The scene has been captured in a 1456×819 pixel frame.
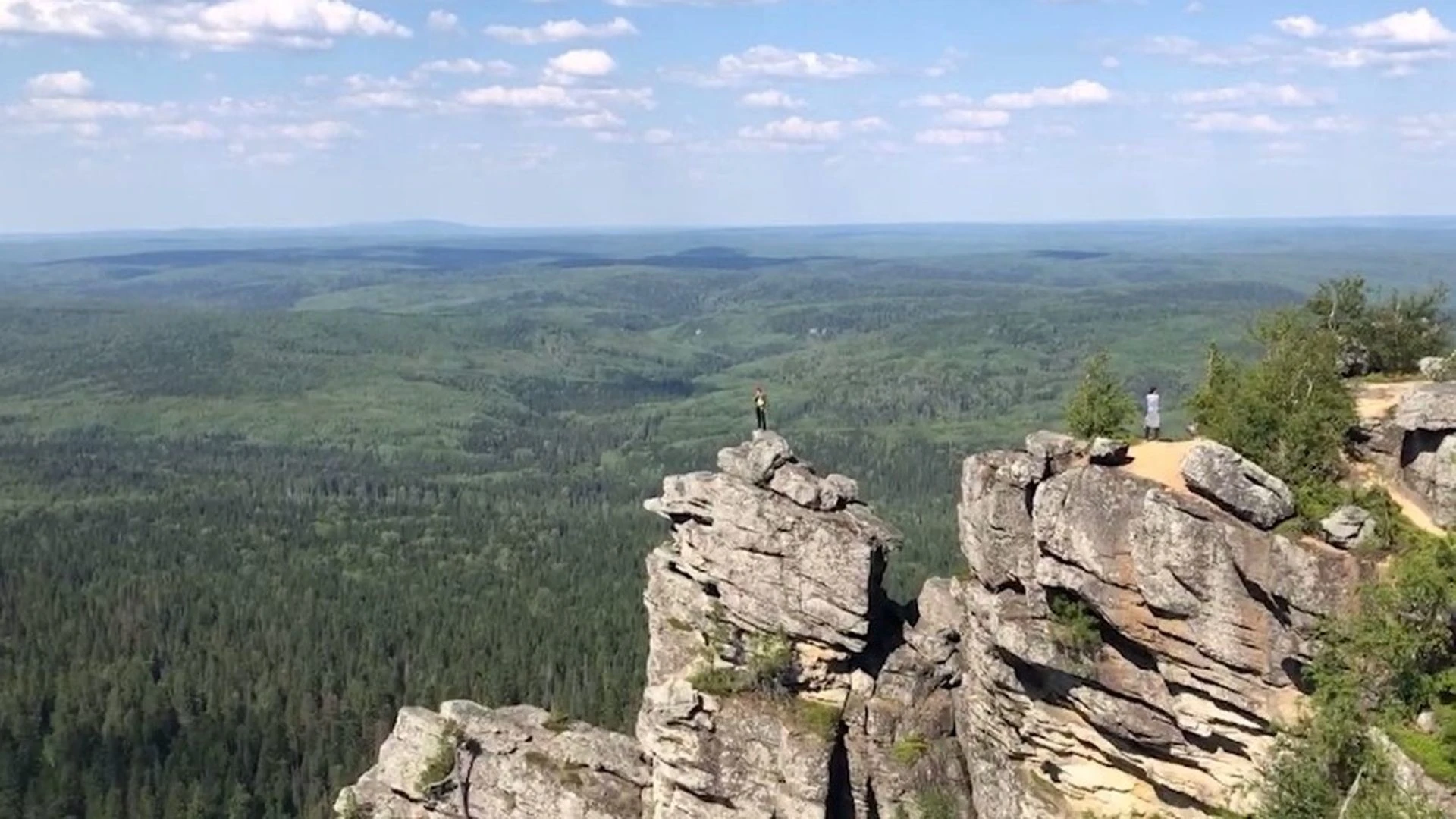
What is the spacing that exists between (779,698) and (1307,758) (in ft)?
57.3

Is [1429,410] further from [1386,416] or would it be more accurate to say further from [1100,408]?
[1100,408]

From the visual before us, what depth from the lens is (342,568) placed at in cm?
19462

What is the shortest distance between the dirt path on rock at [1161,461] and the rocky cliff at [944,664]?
31.6 inches

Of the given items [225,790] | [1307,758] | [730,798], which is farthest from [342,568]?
[1307,758]

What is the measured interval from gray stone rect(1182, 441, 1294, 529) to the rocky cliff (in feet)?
0.21

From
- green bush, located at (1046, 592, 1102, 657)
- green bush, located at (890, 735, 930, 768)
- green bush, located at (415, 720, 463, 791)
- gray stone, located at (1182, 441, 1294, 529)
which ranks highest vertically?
gray stone, located at (1182, 441, 1294, 529)

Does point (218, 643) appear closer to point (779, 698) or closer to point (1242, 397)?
point (779, 698)

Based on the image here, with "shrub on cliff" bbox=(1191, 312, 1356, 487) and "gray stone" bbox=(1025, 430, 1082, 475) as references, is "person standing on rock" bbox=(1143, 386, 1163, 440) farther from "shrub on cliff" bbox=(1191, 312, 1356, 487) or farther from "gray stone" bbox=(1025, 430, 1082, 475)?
"gray stone" bbox=(1025, 430, 1082, 475)

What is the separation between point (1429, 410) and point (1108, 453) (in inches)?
352

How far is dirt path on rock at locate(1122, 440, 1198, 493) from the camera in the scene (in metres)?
36.4

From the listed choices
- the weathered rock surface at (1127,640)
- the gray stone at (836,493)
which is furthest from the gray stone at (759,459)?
the weathered rock surface at (1127,640)

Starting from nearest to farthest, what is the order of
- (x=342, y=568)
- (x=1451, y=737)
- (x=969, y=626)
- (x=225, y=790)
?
(x=1451, y=737), (x=969, y=626), (x=225, y=790), (x=342, y=568)

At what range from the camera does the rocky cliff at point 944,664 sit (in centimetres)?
3403

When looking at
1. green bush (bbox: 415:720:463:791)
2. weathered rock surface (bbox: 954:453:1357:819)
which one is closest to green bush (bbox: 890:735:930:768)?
weathered rock surface (bbox: 954:453:1357:819)
